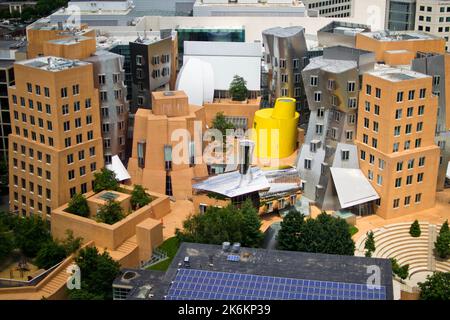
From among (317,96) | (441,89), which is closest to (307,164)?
(317,96)

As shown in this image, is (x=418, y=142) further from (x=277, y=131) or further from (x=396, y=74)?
(x=277, y=131)

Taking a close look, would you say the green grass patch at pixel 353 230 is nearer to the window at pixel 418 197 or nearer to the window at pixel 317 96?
the window at pixel 418 197

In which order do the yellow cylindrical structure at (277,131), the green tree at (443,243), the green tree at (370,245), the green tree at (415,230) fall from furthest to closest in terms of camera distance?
the yellow cylindrical structure at (277,131), the green tree at (415,230), the green tree at (443,243), the green tree at (370,245)

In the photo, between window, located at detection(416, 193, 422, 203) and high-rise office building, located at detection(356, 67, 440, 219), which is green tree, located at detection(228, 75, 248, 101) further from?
window, located at detection(416, 193, 422, 203)

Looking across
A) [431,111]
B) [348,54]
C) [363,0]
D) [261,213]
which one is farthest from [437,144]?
[363,0]

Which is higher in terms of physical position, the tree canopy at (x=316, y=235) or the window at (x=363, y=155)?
the window at (x=363, y=155)

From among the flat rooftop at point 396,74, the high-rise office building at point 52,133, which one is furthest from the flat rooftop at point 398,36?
the high-rise office building at point 52,133

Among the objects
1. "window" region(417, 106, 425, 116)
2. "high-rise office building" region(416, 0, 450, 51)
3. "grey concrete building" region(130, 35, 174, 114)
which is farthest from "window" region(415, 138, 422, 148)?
"high-rise office building" region(416, 0, 450, 51)
